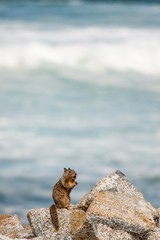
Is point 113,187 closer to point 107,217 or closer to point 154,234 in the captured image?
point 107,217

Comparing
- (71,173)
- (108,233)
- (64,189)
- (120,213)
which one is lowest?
(108,233)

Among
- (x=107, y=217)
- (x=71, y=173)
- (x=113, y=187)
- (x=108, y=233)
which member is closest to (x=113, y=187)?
(x=113, y=187)

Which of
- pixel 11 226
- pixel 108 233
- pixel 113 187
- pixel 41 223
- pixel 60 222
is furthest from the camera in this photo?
pixel 11 226

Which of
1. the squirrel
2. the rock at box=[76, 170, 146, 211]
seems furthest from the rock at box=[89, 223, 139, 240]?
the squirrel

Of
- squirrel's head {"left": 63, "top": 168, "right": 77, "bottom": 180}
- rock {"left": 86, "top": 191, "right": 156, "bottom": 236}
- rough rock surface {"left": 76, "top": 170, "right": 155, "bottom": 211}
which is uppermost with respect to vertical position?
squirrel's head {"left": 63, "top": 168, "right": 77, "bottom": 180}

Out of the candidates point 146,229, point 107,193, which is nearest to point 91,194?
point 107,193

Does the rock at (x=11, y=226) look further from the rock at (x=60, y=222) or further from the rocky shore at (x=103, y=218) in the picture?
the rock at (x=60, y=222)

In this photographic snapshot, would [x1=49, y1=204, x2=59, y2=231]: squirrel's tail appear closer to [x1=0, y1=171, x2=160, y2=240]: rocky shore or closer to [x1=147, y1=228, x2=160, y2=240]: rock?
[x1=0, y1=171, x2=160, y2=240]: rocky shore
